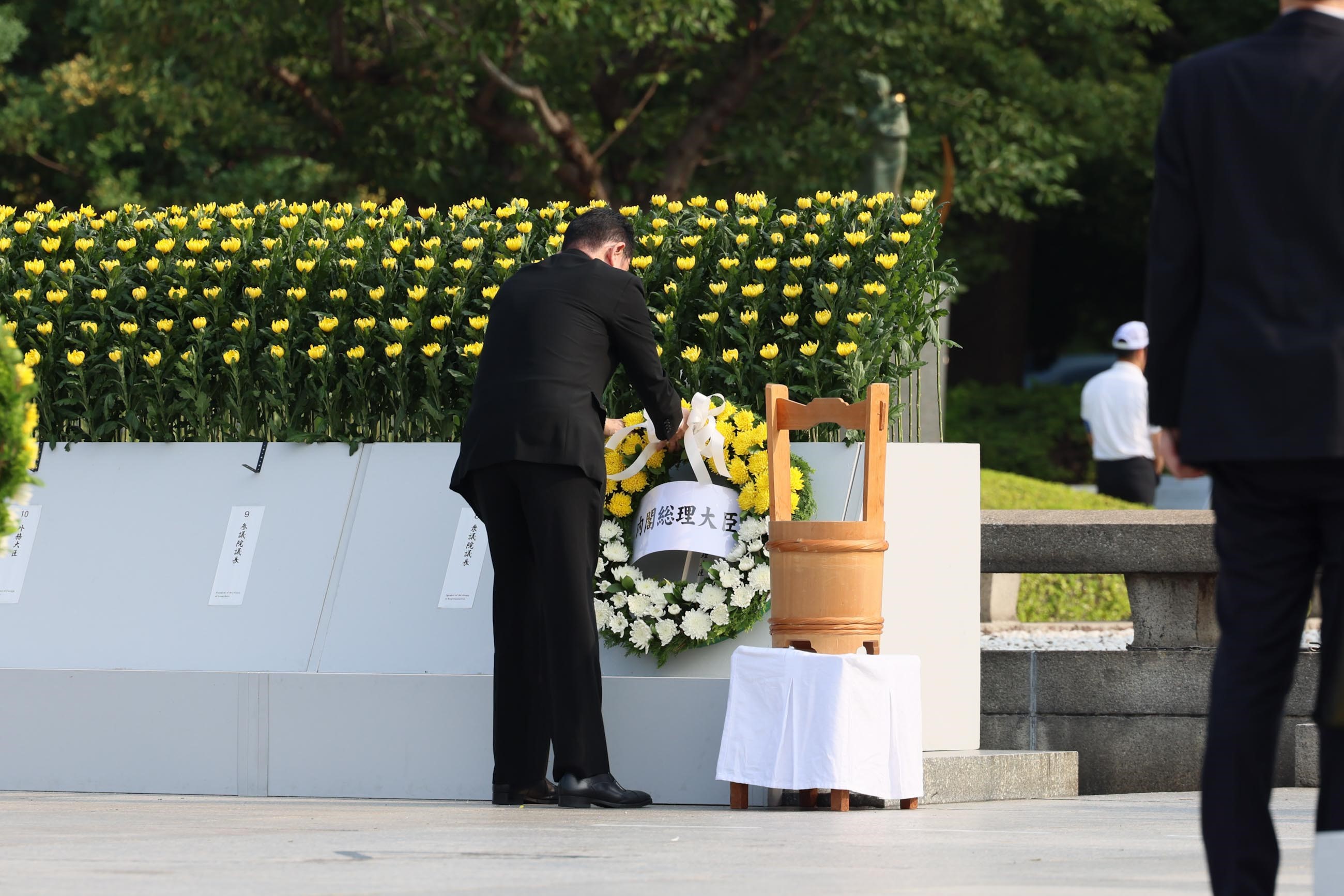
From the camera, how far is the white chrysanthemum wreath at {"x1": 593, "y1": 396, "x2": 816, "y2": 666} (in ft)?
20.4

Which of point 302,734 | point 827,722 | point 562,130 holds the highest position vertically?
point 562,130

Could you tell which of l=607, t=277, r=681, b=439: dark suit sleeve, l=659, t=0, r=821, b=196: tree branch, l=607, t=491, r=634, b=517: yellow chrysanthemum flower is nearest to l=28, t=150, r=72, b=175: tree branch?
l=659, t=0, r=821, b=196: tree branch

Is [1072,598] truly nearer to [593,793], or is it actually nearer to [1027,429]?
[593,793]

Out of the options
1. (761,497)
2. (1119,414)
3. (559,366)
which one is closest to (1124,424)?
(1119,414)

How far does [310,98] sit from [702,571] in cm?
1304

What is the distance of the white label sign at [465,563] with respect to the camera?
6.77 meters

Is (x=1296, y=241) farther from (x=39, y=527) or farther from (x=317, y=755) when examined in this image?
(x=39, y=527)

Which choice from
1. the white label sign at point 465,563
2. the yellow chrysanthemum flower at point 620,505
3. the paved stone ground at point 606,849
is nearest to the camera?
the paved stone ground at point 606,849

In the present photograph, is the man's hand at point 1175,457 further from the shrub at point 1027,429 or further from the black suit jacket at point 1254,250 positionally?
the shrub at point 1027,429

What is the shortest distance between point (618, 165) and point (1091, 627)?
997 cm

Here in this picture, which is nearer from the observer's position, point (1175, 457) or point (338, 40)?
point (1175, 457)

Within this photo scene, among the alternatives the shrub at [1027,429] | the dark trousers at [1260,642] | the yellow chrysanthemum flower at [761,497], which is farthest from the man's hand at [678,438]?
the shrub at [1027,429]

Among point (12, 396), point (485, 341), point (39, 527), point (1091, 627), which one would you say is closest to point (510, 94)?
point (1091, 627)

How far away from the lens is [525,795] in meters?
5.97
